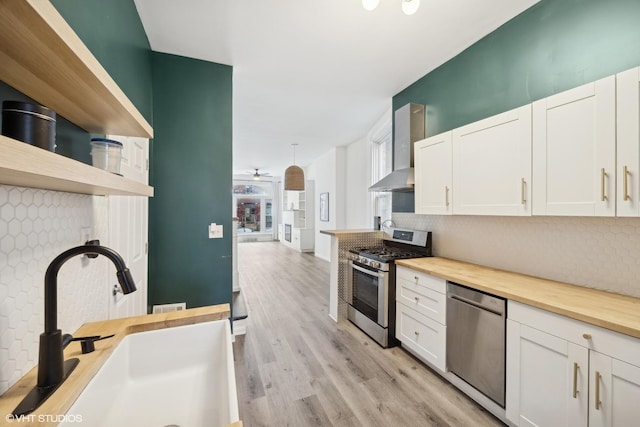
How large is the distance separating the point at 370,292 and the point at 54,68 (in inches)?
111

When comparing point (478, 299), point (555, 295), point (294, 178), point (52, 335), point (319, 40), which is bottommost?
point (478, 299)

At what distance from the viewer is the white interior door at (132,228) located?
1.55 metres

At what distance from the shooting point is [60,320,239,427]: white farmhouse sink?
872mm

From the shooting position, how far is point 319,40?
2344 millimetres

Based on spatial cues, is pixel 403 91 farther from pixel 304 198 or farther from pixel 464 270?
pixel 304 198

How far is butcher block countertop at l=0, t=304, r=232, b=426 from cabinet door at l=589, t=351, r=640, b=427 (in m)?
1.83

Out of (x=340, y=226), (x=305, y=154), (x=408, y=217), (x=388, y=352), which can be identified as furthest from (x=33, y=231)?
(x=305, y=154)

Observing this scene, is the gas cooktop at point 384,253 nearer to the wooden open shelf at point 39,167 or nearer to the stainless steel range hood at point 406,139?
the stainless steel range hood at point 406,139

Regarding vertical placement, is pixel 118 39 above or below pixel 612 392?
above

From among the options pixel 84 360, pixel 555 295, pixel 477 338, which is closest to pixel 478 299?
pixel 477 338

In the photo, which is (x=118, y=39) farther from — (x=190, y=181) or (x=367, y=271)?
(x=367, y=271)

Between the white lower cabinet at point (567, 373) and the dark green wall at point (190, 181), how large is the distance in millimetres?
2466

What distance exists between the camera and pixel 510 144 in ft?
6.18

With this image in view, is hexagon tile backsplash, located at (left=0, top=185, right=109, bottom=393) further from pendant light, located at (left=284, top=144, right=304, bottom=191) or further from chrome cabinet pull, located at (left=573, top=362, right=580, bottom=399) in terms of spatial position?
pendant light, located at (left=284, top=144, right=304, bottom=191)
